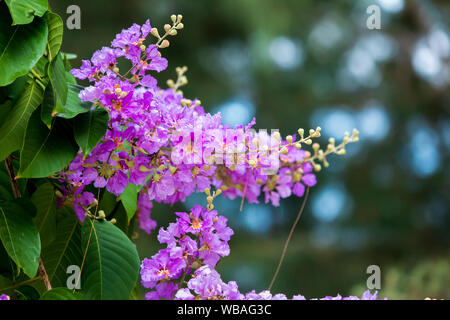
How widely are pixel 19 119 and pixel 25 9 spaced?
9 cm

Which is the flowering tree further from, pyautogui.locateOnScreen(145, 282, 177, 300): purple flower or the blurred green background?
the blurred green background

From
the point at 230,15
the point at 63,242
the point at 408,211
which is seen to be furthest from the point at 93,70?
the point at 408,211

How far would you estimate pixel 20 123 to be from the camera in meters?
0.43

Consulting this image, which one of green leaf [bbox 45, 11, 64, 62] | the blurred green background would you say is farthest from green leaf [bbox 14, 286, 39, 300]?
the blurred green background

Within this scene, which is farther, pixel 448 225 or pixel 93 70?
pixel 448 225

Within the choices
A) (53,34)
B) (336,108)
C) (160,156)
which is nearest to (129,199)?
(160,156)

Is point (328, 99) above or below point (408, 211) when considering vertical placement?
above

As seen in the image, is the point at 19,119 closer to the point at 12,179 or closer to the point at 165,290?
the point at 12,179

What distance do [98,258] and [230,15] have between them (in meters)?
3.59

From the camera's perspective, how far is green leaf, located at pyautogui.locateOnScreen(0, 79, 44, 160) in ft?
1.36

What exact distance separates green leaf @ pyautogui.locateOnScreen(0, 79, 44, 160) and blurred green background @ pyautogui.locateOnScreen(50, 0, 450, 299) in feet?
10.1

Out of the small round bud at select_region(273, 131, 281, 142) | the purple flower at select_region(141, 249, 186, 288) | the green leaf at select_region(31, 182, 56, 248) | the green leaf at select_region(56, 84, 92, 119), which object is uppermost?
the small round bud at select_region(273, 131, 281, 142)

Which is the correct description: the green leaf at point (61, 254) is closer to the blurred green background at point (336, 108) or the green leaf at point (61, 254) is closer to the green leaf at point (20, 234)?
the green leaf at point (20, 234)

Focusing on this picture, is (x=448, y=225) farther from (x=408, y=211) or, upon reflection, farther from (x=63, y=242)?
(x=63, y=242)
